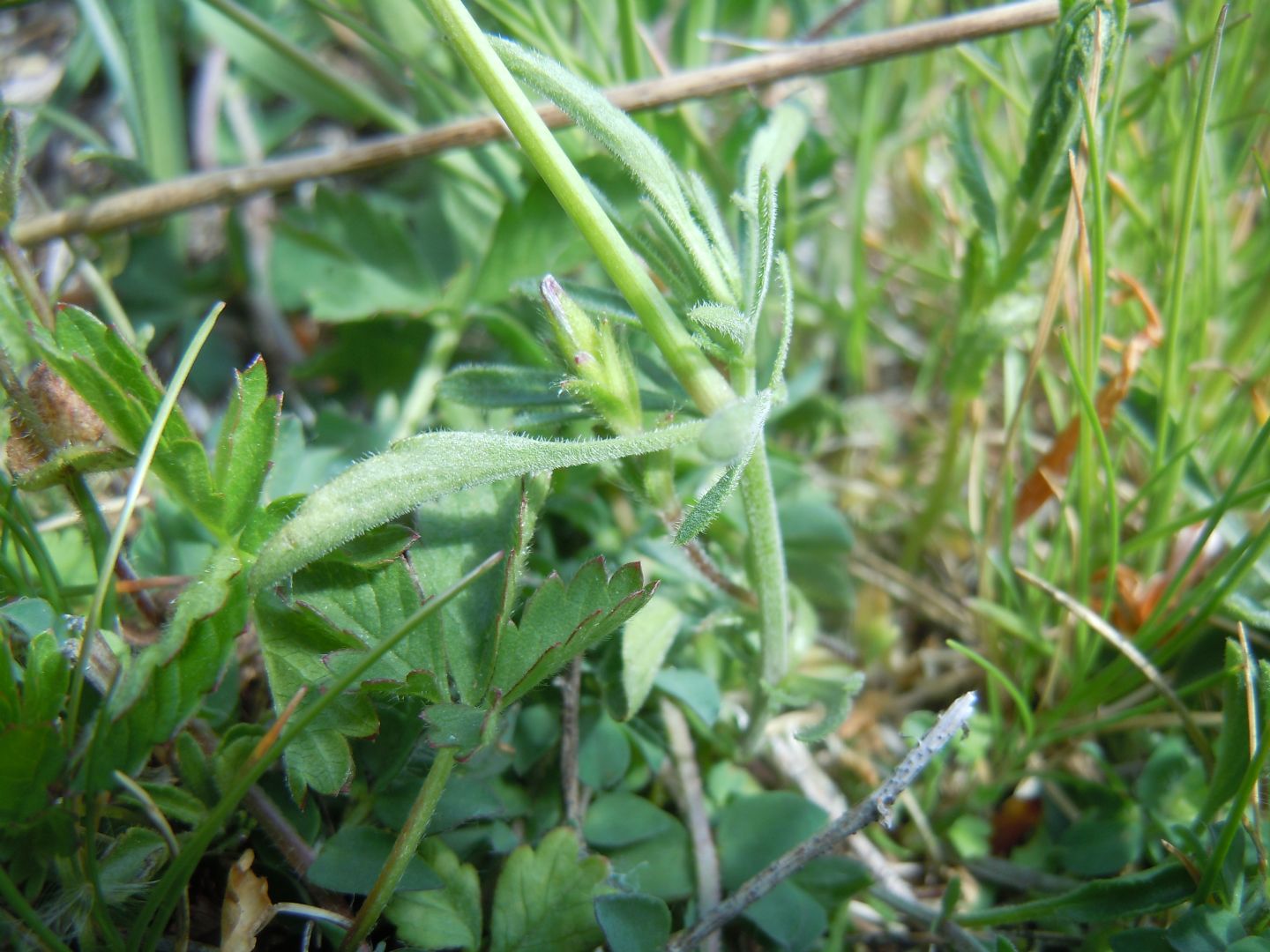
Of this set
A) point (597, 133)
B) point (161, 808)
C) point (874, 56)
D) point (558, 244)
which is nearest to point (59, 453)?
point (161, 808)

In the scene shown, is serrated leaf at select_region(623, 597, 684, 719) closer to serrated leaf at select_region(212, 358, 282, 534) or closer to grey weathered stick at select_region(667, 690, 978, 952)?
grey weathered stick at select_region(667, 690, 978, 952)

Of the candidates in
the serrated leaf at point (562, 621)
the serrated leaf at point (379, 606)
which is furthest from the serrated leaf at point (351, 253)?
the serrated leaf at point (562, 621)

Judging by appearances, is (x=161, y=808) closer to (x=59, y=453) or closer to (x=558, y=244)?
(x=59, y=453)

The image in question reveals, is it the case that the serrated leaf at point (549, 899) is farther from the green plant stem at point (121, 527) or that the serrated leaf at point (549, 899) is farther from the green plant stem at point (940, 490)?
the green plant stem at point (940, 490)

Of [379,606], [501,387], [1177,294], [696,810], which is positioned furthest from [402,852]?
[1177,294]

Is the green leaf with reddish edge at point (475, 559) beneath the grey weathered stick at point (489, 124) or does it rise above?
beneath

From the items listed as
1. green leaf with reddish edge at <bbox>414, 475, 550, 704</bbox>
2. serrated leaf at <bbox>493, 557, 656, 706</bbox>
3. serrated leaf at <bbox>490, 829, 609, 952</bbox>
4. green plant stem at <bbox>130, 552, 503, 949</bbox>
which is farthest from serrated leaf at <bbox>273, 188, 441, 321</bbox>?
serrated leaf at <bbox>490, 829, 609, 952</bbox>

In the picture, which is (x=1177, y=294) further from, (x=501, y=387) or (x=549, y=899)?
(x=549, y=899)
